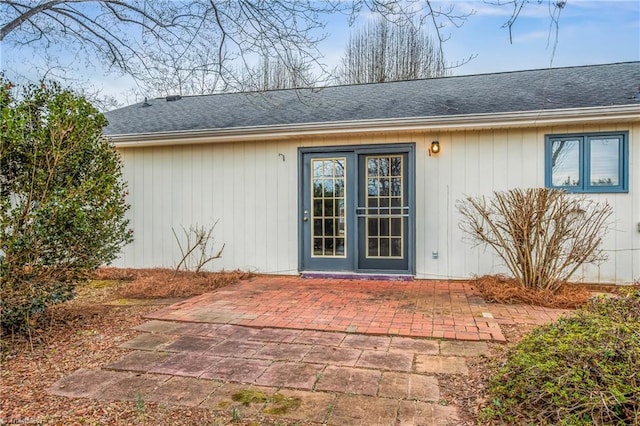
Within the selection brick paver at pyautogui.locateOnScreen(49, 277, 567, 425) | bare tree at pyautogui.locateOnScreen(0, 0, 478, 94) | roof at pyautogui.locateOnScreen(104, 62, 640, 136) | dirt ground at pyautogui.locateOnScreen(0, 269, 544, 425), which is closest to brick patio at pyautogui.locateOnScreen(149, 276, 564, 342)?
brick paver at pyautogui.locateOnScreen(49, 277, 567, 425)

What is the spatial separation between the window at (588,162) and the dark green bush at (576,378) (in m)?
3.30

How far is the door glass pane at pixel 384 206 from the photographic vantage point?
596cm

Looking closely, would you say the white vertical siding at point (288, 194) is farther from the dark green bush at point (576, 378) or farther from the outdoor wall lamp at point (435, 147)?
the dark green bush at point (576, 378)

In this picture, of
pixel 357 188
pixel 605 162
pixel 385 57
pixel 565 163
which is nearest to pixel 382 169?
pixel 357 188

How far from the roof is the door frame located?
17.7 inches

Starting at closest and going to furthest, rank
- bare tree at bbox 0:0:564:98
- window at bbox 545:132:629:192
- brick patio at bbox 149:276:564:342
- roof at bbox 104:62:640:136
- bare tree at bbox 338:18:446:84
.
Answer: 1. brick patio at bbox 149:276:564:342
2. bare tree at bbox 0:0:564:98
3. window at bbox 545:132:629:192
4. roof at bbox 104:62:640:136
5. bare tree at bbox 338:18:446:84

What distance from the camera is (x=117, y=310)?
14.3 feet

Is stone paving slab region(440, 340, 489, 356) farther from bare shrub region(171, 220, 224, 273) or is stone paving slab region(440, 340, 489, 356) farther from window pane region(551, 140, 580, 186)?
bare shrub region(171, 220, 224, 273)

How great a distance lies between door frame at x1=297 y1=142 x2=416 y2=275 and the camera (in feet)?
19.1

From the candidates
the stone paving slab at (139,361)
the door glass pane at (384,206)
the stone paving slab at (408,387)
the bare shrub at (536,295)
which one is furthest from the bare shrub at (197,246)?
the stone paving slab at (408,387)

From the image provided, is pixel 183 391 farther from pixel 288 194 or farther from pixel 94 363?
pixel 288 194

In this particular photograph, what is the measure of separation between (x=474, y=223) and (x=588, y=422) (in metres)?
3.95

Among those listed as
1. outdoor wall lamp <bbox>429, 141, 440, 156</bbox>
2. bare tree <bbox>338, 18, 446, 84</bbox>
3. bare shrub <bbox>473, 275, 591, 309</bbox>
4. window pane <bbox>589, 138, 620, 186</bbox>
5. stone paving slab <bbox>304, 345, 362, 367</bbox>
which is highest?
bare tree <bbox>338, 18, 446, 84</bbox>

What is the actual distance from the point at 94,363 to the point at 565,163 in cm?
595
